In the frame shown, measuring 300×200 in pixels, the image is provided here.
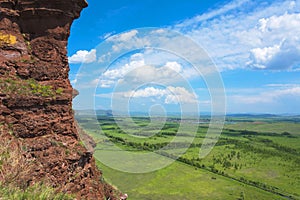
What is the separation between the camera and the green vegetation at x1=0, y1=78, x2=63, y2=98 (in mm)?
10180

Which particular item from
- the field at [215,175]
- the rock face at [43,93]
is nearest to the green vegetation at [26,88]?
the rock face at [43,93]

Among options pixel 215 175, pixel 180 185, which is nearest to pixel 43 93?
pixel 180 185

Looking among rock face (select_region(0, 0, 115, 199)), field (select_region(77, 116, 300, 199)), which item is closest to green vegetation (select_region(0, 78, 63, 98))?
rock face (select_region(0, 0, 115, 199))

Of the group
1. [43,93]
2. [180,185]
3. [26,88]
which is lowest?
[180,185]

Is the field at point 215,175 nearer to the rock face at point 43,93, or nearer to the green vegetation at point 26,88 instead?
the rock face at point 43,93

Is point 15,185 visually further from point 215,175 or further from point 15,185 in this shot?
point 215,175

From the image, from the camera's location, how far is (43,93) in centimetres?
1093

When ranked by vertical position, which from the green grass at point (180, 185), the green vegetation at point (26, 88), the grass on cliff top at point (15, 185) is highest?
the green vegetation at point (26, 88)

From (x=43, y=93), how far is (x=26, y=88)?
2.27 ft

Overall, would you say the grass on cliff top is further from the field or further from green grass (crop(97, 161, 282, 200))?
green grass (crop(97, 161, 282, 200))

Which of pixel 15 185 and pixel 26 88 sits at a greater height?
pixel 26 88

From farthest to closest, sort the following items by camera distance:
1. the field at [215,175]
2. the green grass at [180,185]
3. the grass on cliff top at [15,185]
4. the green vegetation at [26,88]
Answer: the field at [215,175]
the green grass at [180,185]
the green vegetation at [26,88]
the grass on cliff top at [15,185]

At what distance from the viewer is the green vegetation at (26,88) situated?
10.2m

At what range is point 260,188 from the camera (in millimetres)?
63094
